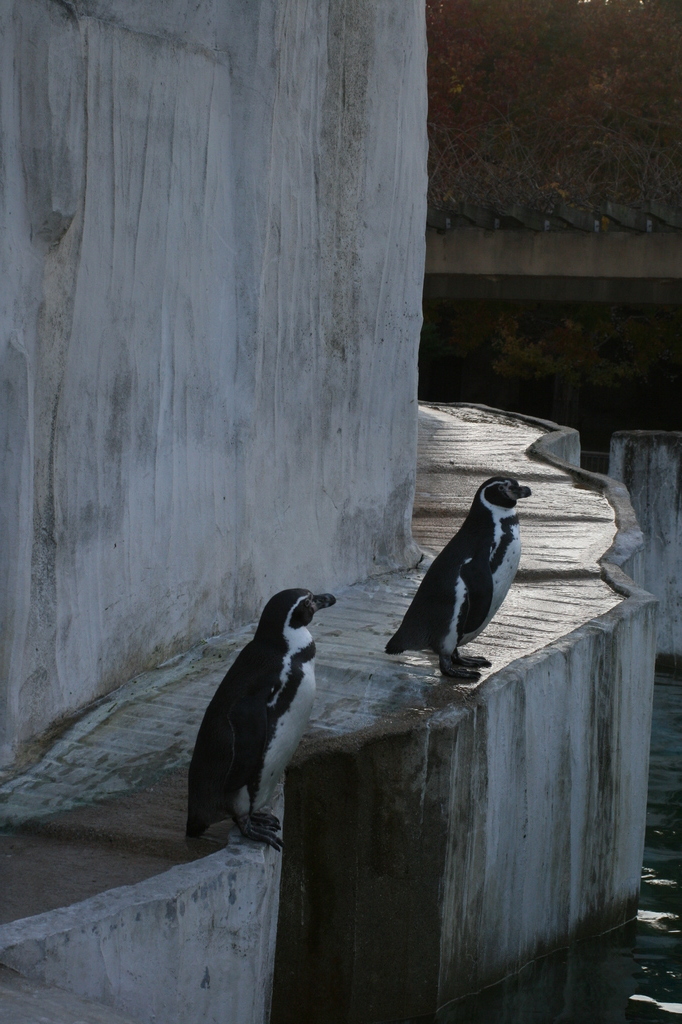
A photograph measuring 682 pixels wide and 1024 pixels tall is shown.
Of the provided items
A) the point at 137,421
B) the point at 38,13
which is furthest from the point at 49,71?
the point at 137,421

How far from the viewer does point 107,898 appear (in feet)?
11.9

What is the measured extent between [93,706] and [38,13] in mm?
2580

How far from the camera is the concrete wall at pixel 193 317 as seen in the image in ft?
15.2

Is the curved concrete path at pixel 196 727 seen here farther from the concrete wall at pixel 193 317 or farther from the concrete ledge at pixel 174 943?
the concrete wall at pixel 193 317

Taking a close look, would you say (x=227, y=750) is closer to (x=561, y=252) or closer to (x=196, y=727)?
(x=196, y=727)

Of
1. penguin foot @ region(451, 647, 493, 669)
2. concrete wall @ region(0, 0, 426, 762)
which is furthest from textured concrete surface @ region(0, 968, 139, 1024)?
penguin foot @ region(451, 647, 493, 669)

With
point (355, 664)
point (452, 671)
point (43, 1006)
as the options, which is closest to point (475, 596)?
point (452, 671)

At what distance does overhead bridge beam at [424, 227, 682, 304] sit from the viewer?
15.4 metres

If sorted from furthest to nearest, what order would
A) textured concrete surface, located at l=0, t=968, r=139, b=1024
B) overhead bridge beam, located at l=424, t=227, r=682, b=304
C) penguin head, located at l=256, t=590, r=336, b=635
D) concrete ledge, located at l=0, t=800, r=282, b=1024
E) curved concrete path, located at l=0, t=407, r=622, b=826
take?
1. overhead bridge beam, located at l=424, t=227, r=682, b=304
2. curved concrete path, located at l=0, t=407, r=622, b=826
3. penguin head, located at l=256, t=590, r=336, b=635
4. concrete ledge, located at l=0, t=800, r=282, b=1024
5. textured concrete surface, located at l=0, t=968, r=139, b=1024

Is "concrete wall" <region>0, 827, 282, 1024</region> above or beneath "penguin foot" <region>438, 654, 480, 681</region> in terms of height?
beneath

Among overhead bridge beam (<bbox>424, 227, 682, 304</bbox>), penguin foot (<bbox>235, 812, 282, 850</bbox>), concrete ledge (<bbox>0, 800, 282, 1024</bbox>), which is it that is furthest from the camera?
overhead bridge beam (<bbox>424, 227, 682, 304</bbox>)

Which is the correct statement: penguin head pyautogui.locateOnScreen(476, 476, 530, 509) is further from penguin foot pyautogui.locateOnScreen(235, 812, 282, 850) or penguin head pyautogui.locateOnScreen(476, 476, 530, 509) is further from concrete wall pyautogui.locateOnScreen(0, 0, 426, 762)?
penguin foot pyautogui.locateOnScreen(235, 812, 282, 850)

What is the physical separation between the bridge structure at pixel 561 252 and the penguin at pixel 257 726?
11.8 metres

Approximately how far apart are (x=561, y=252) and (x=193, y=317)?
431 inches
